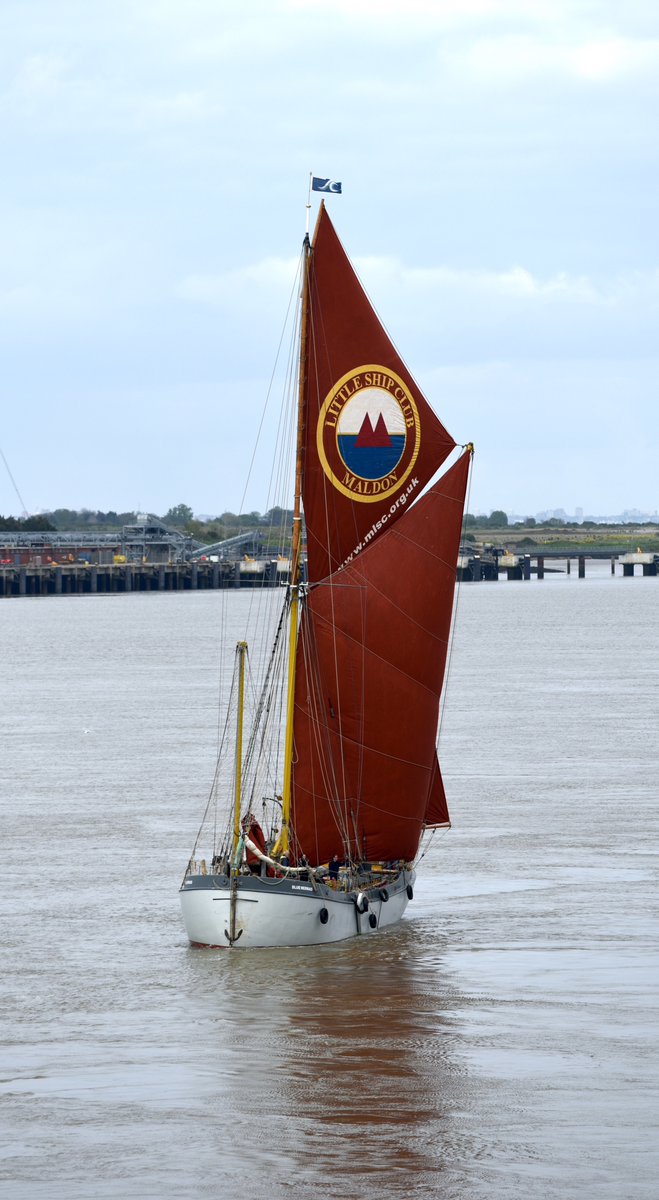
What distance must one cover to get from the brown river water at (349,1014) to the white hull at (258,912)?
1.16ft

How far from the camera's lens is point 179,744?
204 ft

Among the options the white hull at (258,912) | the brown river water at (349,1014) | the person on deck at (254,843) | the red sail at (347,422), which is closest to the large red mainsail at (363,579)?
the red sail at (347,422)

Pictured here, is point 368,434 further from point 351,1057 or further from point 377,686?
point 351,1057

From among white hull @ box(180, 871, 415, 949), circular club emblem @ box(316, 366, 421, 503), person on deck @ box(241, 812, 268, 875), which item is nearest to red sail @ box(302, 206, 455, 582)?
circular club emblem @ box(316, 366, 421, 503)

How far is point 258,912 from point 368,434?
29.8ft

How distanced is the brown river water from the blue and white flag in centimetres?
1323

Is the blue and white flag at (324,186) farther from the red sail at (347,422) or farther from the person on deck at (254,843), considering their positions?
the person on deck at (254,843)

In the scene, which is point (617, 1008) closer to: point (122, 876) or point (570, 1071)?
point (570, 1071)

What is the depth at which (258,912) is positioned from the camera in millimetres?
29875

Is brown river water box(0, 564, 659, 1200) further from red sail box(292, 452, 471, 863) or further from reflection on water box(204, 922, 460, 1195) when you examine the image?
red sail box(292, 452, 471, 863)

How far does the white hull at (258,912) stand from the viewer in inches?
1176

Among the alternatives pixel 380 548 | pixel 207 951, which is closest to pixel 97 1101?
pixel 207 951

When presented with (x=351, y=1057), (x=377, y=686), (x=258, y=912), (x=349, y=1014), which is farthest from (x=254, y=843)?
(x=351, y=1057)

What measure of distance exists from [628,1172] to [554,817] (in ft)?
84.7
